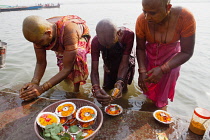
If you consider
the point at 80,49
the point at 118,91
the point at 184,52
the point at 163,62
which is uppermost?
the point at 184,52

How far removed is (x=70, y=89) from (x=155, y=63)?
214 cm

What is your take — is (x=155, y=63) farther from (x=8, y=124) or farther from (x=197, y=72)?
(x=197, y=72)

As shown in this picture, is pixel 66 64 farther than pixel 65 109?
Yes

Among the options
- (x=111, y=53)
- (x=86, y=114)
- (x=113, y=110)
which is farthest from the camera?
(x=111, y=53)

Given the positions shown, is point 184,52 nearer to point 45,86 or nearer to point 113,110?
point 113,110

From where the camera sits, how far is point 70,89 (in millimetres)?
3926

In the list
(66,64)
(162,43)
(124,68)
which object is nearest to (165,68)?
(162,43)

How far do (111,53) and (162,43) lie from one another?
890mm

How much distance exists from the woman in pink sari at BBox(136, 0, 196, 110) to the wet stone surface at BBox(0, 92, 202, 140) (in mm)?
673

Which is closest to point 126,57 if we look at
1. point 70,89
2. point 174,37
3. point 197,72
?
point 174,37

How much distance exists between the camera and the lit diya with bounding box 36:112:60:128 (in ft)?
5.84

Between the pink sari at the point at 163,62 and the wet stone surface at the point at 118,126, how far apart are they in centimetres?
66

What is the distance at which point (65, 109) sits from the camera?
204 centimetres

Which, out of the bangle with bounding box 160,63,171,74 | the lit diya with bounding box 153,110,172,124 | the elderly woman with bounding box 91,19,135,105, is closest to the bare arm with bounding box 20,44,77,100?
the elderly woman with bounding box 91,19,135,105
